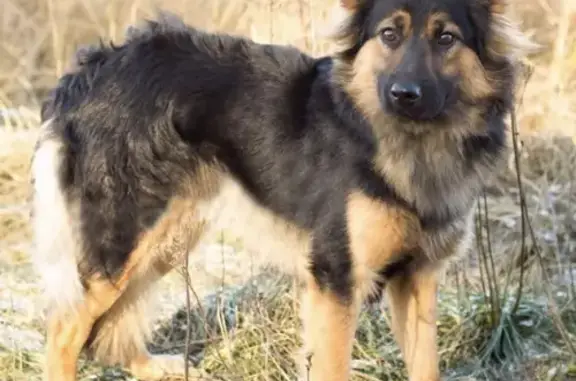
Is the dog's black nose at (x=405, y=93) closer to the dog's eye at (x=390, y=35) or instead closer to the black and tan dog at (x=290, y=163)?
the black and tan dog at (x=290, y=163)

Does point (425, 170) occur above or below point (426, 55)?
below

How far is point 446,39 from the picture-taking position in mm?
3418

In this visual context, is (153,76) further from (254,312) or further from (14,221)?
(14,221)

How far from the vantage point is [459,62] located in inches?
136

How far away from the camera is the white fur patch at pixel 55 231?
3.92 meters

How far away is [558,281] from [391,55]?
2.25 m

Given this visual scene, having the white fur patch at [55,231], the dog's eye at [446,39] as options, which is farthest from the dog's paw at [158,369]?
the dog's eye at [446,39]

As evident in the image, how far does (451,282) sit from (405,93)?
2.19 metres

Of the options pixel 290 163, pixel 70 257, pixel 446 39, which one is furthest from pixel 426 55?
pixel 70 257

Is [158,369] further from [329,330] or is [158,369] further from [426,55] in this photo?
[426,55]

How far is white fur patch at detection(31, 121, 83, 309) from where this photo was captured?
3.92 m

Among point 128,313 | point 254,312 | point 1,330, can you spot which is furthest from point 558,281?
point 1,330

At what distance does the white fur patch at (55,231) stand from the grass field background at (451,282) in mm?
559

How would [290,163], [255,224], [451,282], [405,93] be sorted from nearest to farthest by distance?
[405,93]
[290,163]
[255,224]
[451,282]
